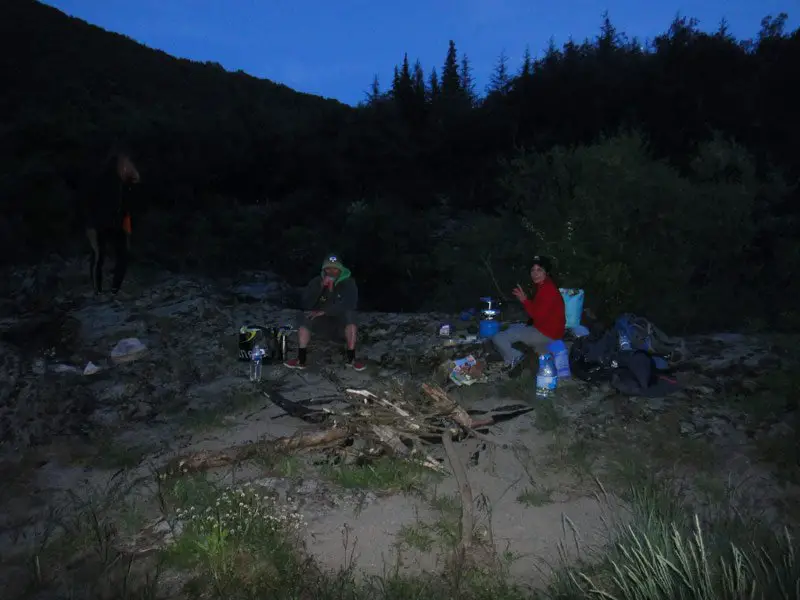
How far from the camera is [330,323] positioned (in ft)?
23.8

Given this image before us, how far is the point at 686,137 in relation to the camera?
1691cm

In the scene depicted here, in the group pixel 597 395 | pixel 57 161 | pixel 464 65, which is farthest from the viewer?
pixel 464 65

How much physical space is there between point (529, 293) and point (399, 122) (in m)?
15.9

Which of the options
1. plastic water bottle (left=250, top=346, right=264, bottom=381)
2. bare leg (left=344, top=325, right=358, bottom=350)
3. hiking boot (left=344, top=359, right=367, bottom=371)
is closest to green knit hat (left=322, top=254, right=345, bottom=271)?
bare leg (left=344, top=325, right=358, bottom=350)

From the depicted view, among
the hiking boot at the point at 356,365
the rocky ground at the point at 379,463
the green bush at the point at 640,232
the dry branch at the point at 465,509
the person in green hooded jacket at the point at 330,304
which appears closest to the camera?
the dry branch at the point at 465,509

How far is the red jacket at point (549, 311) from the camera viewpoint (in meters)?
6.03

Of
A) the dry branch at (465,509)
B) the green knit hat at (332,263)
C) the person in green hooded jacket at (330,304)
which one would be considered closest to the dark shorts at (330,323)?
the person in green hooded jacket at (330,304)

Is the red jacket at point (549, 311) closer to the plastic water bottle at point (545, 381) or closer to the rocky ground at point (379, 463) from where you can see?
the plastic water bottle at point (545, 381)

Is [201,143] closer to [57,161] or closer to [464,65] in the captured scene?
[57,161]

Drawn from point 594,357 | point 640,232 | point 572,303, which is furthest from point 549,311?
point 640,232

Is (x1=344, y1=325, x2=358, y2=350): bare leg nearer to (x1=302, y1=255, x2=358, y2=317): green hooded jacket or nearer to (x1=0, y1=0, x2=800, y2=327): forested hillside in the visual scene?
(x1=302, y1=255, x2=358, y2=317): green hooded jacket

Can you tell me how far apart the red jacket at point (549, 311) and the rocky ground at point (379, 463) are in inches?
24.1

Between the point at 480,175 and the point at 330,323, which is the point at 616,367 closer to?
the point at 330,323

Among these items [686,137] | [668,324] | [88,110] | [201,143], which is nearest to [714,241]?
[668,324]
